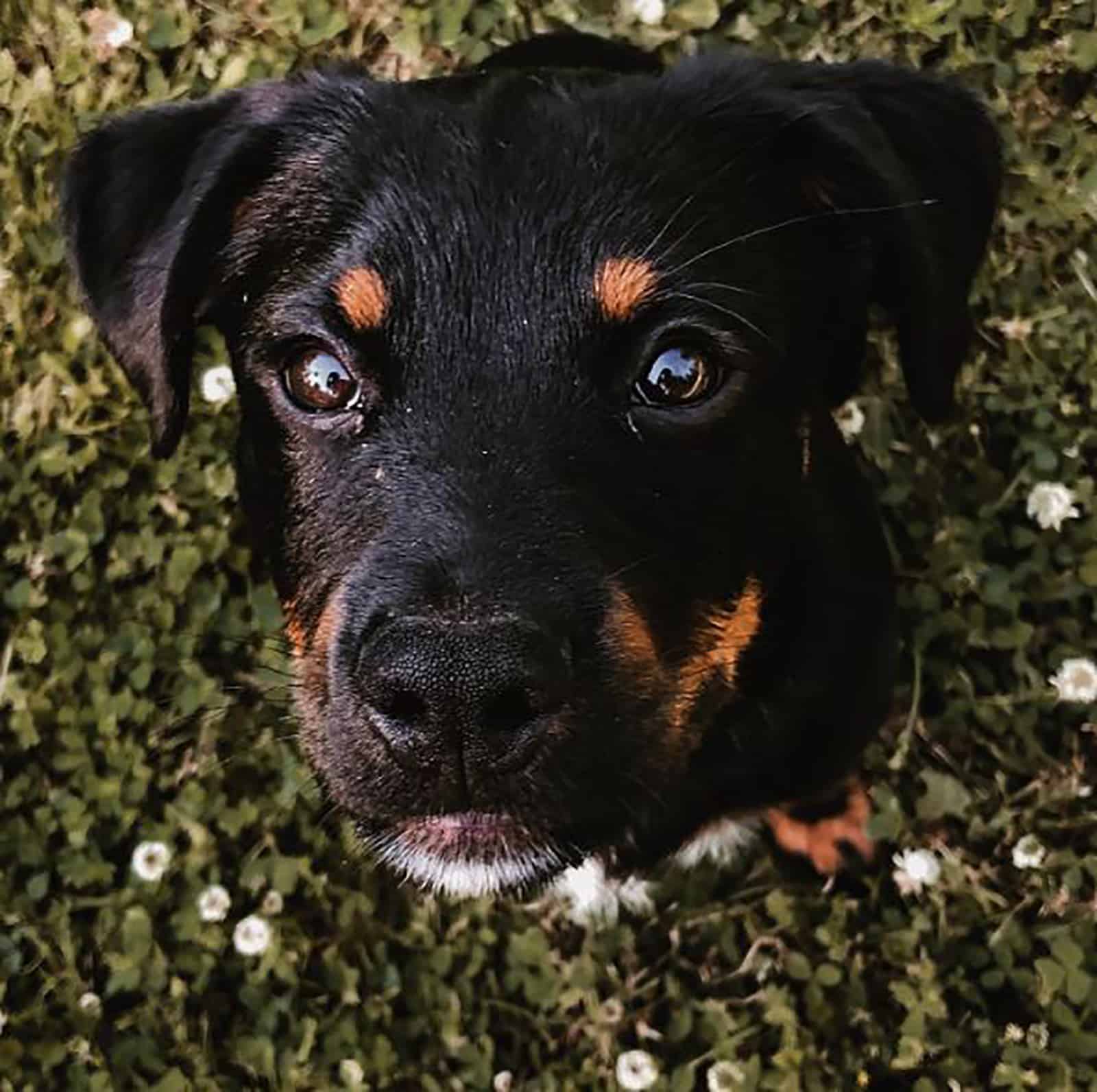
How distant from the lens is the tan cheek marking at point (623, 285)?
2.44 meters

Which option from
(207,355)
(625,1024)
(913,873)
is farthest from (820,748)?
(207,355)

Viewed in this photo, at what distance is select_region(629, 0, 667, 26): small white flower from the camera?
4.17 meters

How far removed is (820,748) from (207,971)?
1506mm

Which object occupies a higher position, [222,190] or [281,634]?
[222,190]

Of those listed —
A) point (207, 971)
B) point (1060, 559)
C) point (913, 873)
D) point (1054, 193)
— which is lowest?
point (207, 971)

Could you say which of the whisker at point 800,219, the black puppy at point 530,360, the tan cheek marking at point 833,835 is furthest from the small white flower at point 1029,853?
the whisker at point 800,219

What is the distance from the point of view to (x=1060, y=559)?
12.6 feet

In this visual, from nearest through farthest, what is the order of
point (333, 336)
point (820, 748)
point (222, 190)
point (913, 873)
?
point (333, 336), point (222, 190), point (820, 748), point (913, 873)

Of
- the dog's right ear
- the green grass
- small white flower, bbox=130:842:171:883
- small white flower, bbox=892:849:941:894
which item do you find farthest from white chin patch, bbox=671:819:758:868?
the dog's right ear

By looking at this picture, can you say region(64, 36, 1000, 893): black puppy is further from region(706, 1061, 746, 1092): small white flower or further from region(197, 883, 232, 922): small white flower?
region(197, 883, 232, 922): small white flower

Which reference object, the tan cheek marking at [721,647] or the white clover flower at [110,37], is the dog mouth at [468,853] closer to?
the tan cheek marking at [721,647]

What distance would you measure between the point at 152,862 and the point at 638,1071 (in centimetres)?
118

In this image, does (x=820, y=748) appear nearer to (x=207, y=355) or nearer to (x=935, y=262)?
(x=935, y=262)

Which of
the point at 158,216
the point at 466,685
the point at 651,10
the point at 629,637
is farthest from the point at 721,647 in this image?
the point at 651,10
